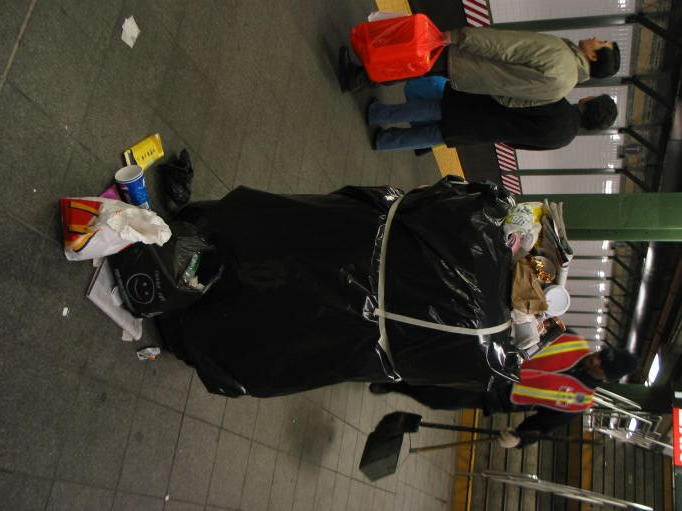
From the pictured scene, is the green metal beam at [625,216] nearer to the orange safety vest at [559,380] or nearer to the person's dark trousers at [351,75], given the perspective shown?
the orange safety vest at [559,380]

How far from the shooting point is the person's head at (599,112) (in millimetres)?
4105

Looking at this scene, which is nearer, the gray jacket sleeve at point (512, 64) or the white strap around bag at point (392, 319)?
the white strap around bag at point (392, 319)

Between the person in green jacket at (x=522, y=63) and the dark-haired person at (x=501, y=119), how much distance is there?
0.19m

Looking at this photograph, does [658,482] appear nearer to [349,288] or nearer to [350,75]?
[350,75]

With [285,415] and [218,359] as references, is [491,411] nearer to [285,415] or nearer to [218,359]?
[285,415]

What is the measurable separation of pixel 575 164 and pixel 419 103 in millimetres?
3840

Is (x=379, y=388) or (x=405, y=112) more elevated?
(x=405, y=112)

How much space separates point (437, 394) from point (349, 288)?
3.48 m

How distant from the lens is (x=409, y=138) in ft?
16.5

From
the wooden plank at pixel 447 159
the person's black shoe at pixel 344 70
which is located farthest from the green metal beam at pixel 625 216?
the wooden plank at pixel 447 159

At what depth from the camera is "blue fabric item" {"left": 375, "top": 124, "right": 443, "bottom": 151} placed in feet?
15.9

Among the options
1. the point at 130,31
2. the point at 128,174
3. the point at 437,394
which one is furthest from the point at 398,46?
the point at 437,394

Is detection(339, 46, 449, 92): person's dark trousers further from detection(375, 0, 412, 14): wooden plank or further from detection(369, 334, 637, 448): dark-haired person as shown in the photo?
detection(369, 334, 637, 448): dark-haired person

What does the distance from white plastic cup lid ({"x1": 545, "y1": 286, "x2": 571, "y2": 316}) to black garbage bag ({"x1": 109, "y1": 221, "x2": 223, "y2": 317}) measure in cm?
132
